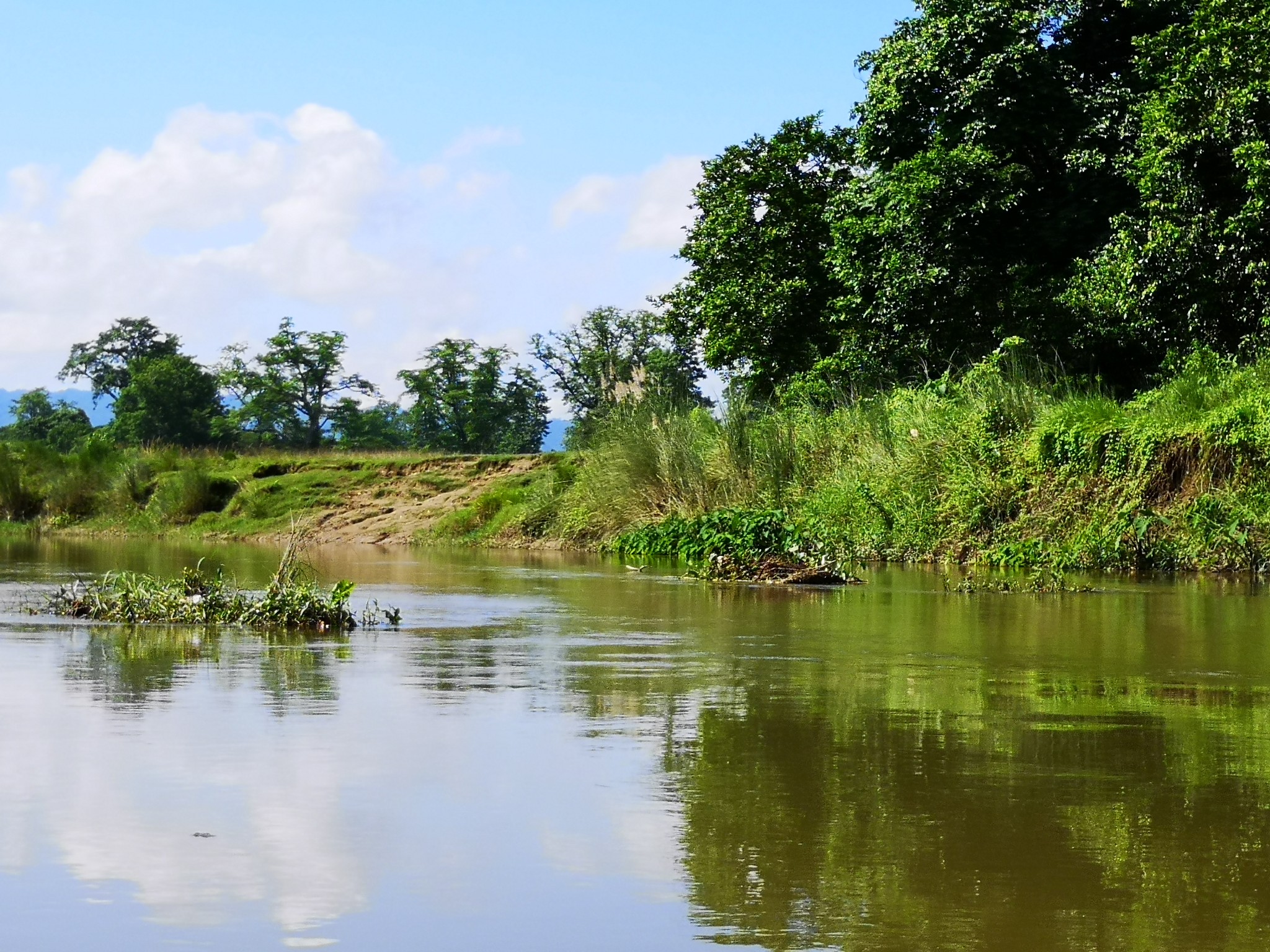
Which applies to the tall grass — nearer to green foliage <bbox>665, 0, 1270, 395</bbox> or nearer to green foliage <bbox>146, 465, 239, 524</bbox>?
green foliage <bbox>665, 0, 1270, 395</bbox>

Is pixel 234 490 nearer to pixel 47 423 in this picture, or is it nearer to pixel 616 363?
pixel 616 363

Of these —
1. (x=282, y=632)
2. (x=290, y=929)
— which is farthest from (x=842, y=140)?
(x=290, y=929)

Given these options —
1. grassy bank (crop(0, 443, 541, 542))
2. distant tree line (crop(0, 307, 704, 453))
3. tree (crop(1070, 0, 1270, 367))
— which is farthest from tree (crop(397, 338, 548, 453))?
tree (crop(1070, 0, 1270, 367))

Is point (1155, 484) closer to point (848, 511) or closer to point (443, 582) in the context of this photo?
point (848, 511)

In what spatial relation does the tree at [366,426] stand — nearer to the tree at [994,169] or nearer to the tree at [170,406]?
the tree at [170,406]

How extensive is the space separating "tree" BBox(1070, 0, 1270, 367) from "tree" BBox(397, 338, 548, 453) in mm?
48092

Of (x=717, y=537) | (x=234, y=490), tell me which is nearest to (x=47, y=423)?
(x=234, y=490)

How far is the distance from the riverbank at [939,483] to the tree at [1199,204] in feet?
4.70

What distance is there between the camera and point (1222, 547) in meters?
20.0

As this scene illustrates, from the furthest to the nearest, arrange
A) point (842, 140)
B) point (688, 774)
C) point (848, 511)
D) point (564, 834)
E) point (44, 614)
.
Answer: point (842, 140) < point (848, 511) < point (44, 614) < point (688, 774) < point (564, 834)

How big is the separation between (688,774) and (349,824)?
1.47m

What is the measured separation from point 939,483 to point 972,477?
703mm

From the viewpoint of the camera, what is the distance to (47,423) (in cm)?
8719

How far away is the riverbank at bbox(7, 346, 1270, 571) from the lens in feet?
67.4
